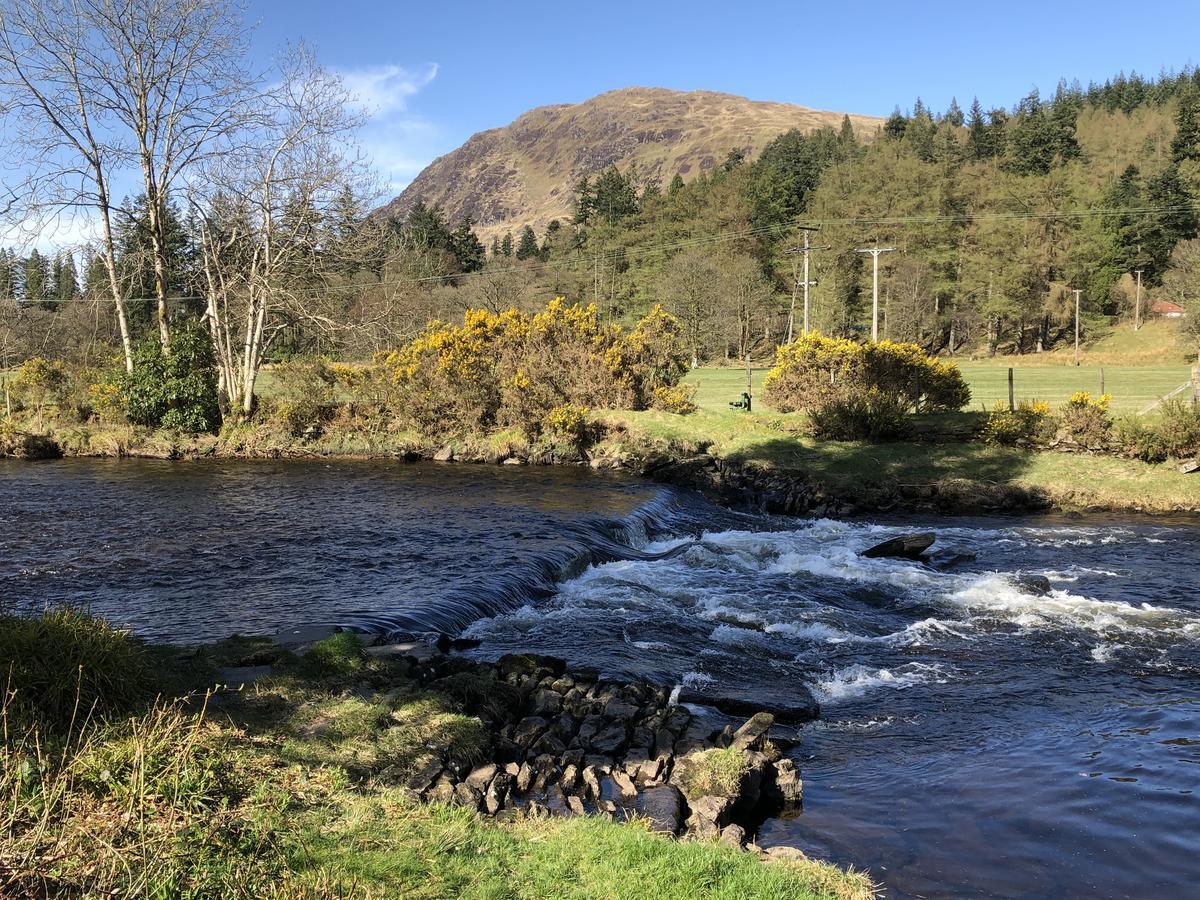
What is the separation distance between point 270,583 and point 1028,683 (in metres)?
11.1

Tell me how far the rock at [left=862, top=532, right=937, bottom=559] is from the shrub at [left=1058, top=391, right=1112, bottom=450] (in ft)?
32.0

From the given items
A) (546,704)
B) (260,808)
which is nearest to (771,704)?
(546,704)

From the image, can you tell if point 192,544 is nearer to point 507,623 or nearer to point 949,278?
point 507,623

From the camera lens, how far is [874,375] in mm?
27797

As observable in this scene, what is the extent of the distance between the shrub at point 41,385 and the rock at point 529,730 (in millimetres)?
30403

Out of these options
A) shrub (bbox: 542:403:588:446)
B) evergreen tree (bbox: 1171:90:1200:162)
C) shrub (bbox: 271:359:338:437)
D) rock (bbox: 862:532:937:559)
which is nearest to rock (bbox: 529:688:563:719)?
rock (bbox: 862:532:937:559)

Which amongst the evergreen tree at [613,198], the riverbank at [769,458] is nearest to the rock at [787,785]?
the riverbank at [769,458]

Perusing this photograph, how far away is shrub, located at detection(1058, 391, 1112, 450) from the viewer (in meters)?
22.9

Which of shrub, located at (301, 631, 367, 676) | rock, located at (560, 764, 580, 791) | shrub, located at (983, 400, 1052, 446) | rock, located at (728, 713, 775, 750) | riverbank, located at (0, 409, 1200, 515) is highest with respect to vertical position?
shrub, located at (983, 400, 1052, 446)

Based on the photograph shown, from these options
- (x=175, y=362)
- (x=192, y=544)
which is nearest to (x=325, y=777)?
(x=192, y=544)

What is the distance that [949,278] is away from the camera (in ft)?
250

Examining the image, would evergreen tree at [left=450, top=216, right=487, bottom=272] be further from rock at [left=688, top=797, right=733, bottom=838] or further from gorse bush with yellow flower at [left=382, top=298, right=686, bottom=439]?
rock at [left=688, top=797, right=733, bottom=838]

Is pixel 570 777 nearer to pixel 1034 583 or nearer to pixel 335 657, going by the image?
pixel 335 657

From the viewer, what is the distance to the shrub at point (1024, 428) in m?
23.7
